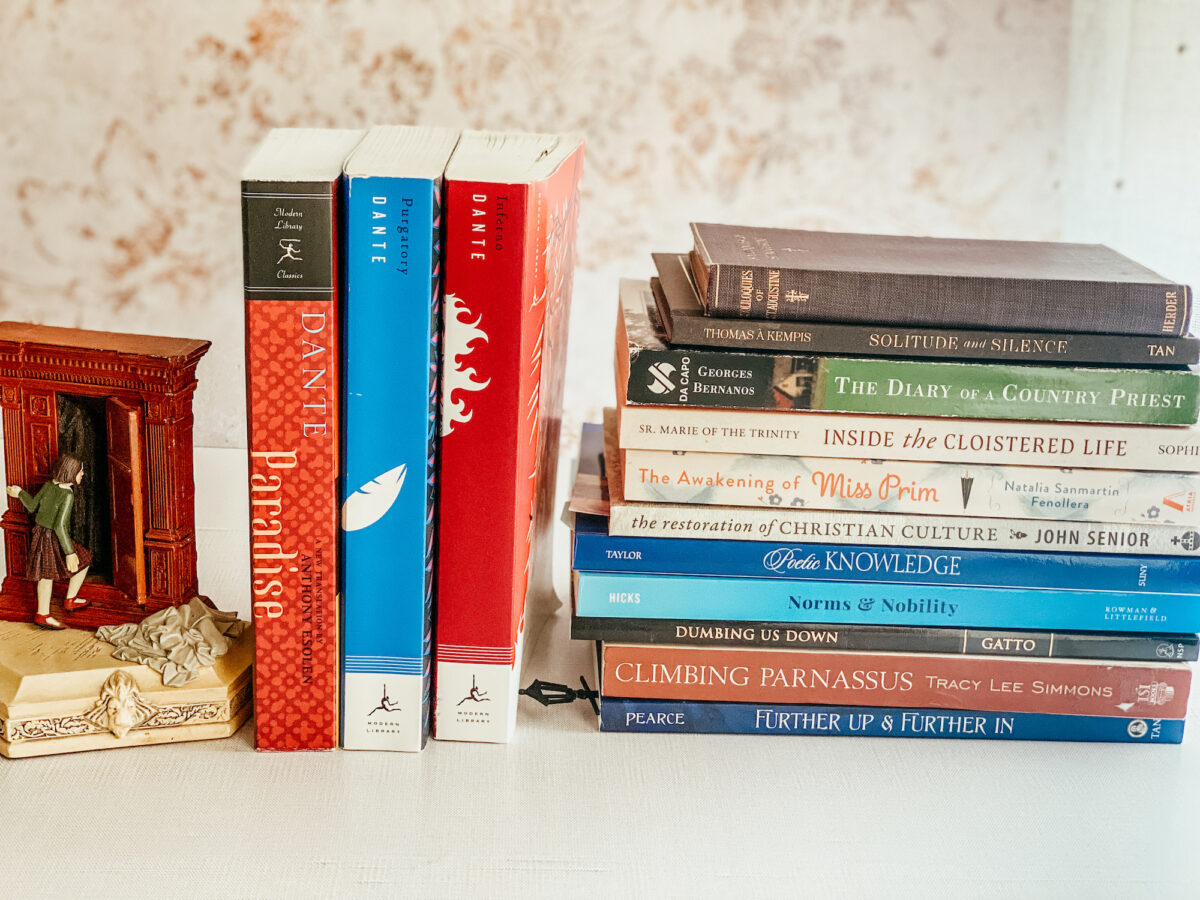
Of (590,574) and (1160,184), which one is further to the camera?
(1160,184)

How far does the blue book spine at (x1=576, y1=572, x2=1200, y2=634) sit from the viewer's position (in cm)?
69

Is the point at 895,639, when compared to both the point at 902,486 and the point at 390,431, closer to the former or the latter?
the point at 902,486

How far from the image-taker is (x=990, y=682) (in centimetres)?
71

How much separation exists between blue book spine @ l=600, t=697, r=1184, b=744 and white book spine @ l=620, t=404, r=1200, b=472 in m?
0.15

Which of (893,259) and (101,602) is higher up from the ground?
(893,259)

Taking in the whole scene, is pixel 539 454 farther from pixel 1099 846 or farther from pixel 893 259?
pixel 1099 846

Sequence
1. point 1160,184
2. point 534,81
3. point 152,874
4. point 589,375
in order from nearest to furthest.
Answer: point 152,874 < point 1160,184 < point 534,81 < point 589,375

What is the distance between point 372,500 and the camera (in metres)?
0.64

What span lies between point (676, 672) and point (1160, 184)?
68cm

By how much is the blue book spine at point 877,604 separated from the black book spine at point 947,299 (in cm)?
15

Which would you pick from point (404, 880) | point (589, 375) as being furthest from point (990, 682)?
point (589, 375)

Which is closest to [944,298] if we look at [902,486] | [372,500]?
[902,486]

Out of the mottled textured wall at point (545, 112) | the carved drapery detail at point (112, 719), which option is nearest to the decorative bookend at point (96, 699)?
the carved drapery detail at point (112, 719)

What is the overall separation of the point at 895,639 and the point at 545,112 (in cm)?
69
